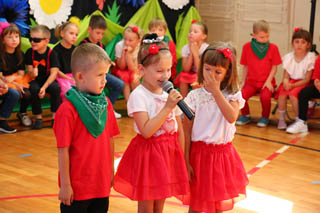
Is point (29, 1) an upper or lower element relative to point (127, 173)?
upper

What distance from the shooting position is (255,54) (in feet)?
19.7

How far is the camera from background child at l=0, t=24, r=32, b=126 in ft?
17.3

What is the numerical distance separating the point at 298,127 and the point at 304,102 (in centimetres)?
29

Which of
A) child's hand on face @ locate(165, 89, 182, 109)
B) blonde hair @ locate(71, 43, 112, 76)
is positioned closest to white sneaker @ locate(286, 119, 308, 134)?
child's hand on face @ locate(165, 89, 182, 109)

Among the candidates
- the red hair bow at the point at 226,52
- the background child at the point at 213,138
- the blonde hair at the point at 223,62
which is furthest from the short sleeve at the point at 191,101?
the red hair bow at the point at 226,52

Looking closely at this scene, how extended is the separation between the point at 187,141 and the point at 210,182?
26 centimetres

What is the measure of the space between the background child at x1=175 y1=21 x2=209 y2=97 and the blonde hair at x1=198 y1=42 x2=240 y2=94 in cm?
340

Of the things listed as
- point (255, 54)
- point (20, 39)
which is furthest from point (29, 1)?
point (255, 54)

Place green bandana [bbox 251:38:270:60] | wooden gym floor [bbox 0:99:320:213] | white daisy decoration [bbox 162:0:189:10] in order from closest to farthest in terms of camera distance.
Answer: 1. wooden gym floor [bbox 0:99:320:213]
2. green bandana [bbox 251:38:270:60]
3. white daisy decoration [bbox 162:0:189:10]

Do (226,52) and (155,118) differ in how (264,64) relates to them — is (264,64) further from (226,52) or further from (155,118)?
(155,118)

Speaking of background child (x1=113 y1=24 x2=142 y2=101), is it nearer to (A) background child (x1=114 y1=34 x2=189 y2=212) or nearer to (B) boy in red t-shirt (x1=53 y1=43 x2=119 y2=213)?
(A) background child (x1=114 y1=34 x2=189 y2=212)

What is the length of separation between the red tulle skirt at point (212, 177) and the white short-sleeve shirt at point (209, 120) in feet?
0.13

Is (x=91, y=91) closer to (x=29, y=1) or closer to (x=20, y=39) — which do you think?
(x=20, y=39)

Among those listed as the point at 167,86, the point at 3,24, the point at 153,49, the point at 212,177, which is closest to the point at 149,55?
the point at 153,49
